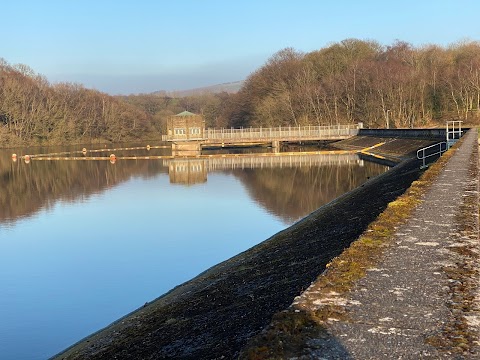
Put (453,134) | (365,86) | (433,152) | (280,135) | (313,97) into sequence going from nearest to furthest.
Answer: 1. (433,152)
2. (453,134)
3. (280,135)
4. (365,86)
5. (313,97)

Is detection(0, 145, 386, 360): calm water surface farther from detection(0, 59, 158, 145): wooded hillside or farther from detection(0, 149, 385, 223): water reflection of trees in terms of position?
detection(0, 59, 158, 145): wooded hillside

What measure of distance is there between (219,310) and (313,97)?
77573 mm

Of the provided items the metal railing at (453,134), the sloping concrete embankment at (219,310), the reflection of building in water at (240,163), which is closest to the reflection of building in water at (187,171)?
the reflection of building in water at (240,163)

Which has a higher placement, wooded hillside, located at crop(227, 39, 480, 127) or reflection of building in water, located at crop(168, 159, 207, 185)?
wooded hillside, located at crop(227, 39, 480, 127)

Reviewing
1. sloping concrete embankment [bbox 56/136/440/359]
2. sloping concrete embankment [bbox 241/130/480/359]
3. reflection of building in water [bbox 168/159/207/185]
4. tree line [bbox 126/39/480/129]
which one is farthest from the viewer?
tree line [bbox 126/39/480/129]

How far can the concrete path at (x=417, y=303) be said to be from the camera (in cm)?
415

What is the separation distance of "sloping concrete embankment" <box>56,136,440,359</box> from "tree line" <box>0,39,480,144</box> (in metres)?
61.0

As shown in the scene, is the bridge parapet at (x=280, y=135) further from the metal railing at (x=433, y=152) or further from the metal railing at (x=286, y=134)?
the metal railing at (x=433, y=152)

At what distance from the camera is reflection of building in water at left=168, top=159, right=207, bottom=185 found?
41.4 meters

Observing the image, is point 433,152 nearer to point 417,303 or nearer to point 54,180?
point 54,180

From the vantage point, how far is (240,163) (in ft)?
174

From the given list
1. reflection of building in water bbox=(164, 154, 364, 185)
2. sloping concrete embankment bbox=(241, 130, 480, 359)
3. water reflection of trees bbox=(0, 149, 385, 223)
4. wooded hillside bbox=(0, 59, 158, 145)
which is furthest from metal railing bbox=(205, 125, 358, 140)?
sloping concrete embankment bbox=(241, 130, 480, 359)

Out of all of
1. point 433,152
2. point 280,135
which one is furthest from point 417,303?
point 280,135

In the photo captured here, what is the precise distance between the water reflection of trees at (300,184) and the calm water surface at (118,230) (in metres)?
0.08
